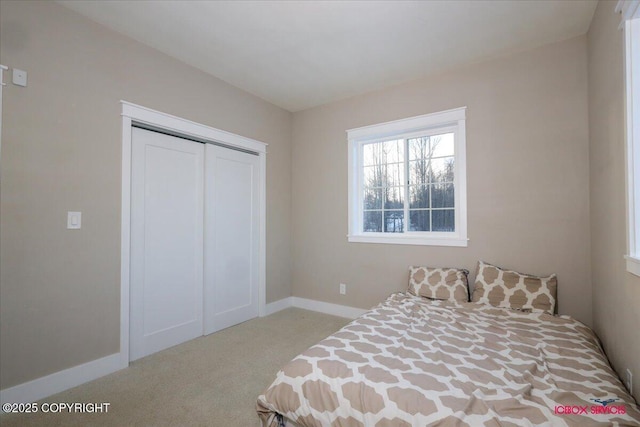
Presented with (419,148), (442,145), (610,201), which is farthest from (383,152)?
(610,201)

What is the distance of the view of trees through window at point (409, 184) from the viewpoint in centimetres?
316

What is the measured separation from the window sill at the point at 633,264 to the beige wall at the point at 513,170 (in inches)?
43.8

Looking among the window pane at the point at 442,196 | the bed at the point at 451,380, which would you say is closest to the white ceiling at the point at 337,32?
the window pane at the point at 442,196

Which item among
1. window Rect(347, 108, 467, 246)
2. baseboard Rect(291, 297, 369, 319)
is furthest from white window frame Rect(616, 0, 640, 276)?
baseboard Rect(291, 297, 369, 319)

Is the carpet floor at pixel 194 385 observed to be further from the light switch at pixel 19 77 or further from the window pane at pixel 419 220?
the light switch at pixel 19 77

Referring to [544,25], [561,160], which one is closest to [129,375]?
[561,160]

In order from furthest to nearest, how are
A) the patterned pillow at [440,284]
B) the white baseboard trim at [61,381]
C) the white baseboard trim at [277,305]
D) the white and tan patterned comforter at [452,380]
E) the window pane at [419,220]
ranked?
the white baseboard trim at [277,305] → the window pane at [419,220] → the patterned pillow at [440,284] → the white baseboard trim at [61,381] → the white and tan patterned comforter at [452,380]

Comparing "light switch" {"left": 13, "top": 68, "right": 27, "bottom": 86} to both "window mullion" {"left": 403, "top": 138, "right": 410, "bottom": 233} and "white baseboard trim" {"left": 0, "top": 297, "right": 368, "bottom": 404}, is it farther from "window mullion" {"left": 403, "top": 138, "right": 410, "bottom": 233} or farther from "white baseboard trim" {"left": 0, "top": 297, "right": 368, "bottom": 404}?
"window mullion" {"left": 403, "top": 138, "right": 410, "bottom": 233}

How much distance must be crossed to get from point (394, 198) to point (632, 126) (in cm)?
214

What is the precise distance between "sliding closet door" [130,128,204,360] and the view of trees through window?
197cm

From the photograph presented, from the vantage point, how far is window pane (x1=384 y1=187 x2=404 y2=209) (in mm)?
3438

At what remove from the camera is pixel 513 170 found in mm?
2713

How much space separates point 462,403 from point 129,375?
234cm

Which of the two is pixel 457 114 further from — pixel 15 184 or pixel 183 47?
pixel 15 184
